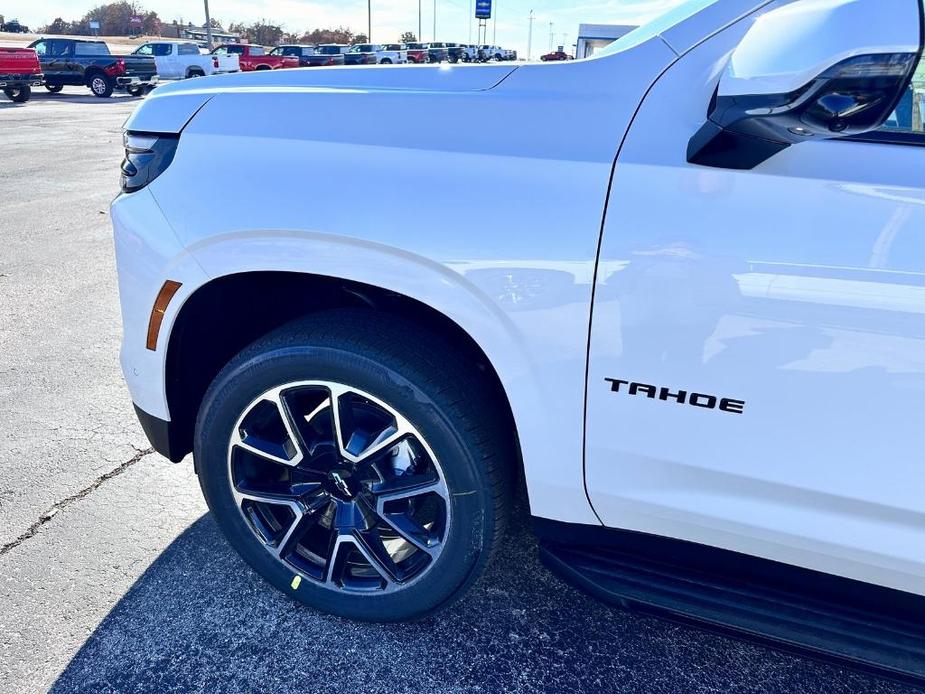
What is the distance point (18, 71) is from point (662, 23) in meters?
23.2

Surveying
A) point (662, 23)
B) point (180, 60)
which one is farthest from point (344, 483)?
point (180, 60)

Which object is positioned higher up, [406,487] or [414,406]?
[414,406]

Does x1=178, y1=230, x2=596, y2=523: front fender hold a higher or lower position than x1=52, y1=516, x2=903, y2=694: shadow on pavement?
higher

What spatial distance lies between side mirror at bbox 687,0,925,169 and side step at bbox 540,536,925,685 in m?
0.99

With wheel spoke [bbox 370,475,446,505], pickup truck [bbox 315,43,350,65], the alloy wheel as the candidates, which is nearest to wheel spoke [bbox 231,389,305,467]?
the alloy wheel

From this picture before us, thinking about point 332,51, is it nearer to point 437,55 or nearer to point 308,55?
point 308,55

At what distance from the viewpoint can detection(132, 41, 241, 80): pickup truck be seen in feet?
85.6

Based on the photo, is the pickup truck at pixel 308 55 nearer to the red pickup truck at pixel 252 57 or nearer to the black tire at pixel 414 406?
the red pickup truck at pixel 252 57

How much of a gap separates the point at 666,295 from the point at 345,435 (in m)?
0.93

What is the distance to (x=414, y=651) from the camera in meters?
1.99

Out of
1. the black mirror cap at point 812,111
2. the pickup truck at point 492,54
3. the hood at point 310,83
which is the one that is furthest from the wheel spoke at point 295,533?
the pickup truck at point 492,54

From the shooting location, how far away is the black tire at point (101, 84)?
23594mm

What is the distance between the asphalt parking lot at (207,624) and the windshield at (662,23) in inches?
59.1

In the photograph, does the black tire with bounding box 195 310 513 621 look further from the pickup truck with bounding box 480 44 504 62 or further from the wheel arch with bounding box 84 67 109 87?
the wheel arch with bounding box 84 67 109 87
